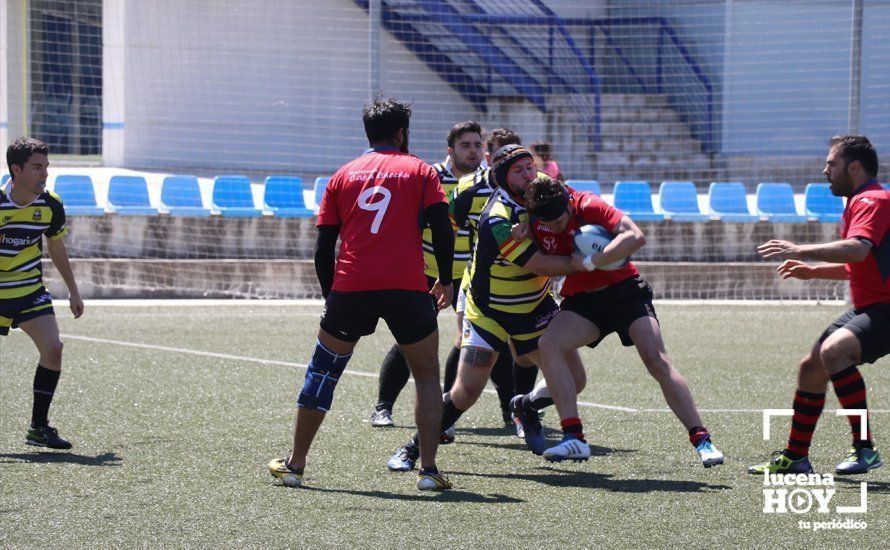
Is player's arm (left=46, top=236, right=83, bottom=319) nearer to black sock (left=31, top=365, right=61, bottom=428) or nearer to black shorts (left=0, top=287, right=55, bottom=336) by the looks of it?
black shorts (left=0, top=287, right=55, bottom=336)

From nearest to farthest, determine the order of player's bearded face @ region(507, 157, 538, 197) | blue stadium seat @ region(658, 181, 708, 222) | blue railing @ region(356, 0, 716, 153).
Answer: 1. player's bearded face @ region(507, 157, 538, 197)
2. blue stadium seat @ region(658, 181, 708, 222)
3. blue railing @ region(356, 0, 716, 153)

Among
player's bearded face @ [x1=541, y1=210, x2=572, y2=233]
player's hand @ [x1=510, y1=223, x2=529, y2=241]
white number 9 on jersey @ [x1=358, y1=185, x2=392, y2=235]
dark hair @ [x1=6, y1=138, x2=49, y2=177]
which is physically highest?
dark hair @ [x1=6, y1=138, x2=49, y2=177]

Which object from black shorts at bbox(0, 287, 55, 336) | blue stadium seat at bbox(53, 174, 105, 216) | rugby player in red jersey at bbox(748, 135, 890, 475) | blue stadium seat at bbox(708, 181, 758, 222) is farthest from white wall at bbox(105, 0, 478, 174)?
rugby player in red jersey at bbox(748, 135, 890, 475)

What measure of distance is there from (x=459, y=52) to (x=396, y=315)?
1695 centimetres

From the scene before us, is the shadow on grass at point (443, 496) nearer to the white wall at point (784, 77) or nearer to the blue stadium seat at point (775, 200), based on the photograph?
the blue stadium seat at point (775, 200)

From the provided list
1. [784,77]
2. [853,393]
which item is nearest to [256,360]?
[853,393]

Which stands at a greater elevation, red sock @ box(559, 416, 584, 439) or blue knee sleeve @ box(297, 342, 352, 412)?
blue knee sleeve @ box(297, 342, 352, 412)

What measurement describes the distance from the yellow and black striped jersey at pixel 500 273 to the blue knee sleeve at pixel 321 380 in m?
0.93

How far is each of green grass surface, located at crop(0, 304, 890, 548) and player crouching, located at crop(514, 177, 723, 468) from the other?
1.08 feet

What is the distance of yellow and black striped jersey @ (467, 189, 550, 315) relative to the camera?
21.1 ft

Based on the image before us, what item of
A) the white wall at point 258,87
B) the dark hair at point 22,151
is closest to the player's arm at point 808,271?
the dark hair at point 22,151

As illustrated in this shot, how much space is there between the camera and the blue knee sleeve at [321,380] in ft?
19.7

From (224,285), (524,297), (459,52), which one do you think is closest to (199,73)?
(459,52)

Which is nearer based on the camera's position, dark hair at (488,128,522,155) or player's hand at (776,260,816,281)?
player's hand at (776,260,816,281)
